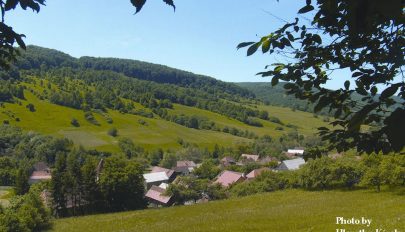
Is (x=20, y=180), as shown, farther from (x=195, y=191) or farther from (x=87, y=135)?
(x=87, y=135)

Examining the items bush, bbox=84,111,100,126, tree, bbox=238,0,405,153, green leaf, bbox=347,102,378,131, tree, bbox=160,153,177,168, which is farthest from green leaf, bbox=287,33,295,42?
bush, bbox=84,111,100,126

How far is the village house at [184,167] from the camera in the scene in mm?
102844

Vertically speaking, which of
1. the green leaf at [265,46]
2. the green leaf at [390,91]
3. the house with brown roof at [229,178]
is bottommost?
the house with brown roof at [229,178]

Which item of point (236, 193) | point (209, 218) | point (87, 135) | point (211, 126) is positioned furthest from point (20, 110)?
point (209, 218)

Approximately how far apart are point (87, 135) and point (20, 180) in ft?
210

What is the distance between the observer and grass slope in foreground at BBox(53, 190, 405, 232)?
24.2 metres

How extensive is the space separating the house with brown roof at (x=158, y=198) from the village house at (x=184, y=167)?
93.1 feet

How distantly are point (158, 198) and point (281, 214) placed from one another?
3970 cm

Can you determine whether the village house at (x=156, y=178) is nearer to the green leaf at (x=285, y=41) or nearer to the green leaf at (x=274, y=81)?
the green leaf at (x=274, y=81)

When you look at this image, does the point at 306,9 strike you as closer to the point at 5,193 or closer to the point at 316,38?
the point at 316,38

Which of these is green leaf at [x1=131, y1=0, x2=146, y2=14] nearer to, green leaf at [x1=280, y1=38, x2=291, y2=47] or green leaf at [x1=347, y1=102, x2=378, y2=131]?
→ green leaf at [x1=347, y1=102, x2=378, y2=131]

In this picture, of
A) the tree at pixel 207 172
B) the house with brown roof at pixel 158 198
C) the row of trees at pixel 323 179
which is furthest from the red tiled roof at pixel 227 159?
the row of trees at pixel 323 179

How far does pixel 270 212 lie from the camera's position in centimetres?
3384

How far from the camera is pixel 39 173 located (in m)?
102
